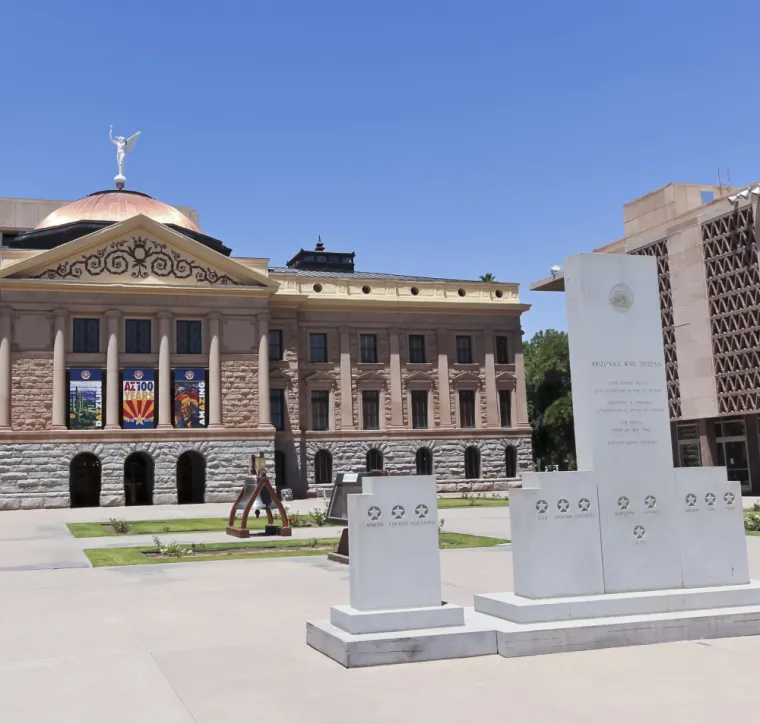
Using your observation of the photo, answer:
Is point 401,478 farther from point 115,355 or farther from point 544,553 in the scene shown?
point 115,355

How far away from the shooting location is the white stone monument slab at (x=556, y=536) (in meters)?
9.26

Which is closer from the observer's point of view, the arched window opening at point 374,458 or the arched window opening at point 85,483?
the arched window opening at point 85,483

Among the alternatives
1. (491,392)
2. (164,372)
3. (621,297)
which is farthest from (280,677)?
(491,392)

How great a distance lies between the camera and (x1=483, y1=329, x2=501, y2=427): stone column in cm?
5594

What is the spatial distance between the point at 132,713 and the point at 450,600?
5.90 metres

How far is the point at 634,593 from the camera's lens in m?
9.48

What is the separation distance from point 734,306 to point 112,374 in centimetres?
3311

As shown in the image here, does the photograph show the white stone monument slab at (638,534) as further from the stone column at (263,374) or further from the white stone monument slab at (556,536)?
the stone column at (263,374)

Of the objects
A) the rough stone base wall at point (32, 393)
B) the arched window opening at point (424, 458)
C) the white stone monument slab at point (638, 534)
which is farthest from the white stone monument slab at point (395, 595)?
the arched window opening at point (424, 458)

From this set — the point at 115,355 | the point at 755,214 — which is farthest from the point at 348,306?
the point at 755,214

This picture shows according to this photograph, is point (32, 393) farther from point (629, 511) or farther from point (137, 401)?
point (629, 511)

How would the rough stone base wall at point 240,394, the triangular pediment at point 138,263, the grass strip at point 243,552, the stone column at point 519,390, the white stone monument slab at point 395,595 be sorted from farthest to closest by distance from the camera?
the stone column at point 519,390, the rough stone base wall at point 240,394, the triangular pediment at point 138,263, the grass strip at point 243,552, the white stone monument slab at point 395,595

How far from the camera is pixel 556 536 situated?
939cm

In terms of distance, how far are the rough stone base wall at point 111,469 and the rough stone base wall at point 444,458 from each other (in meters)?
5.48
